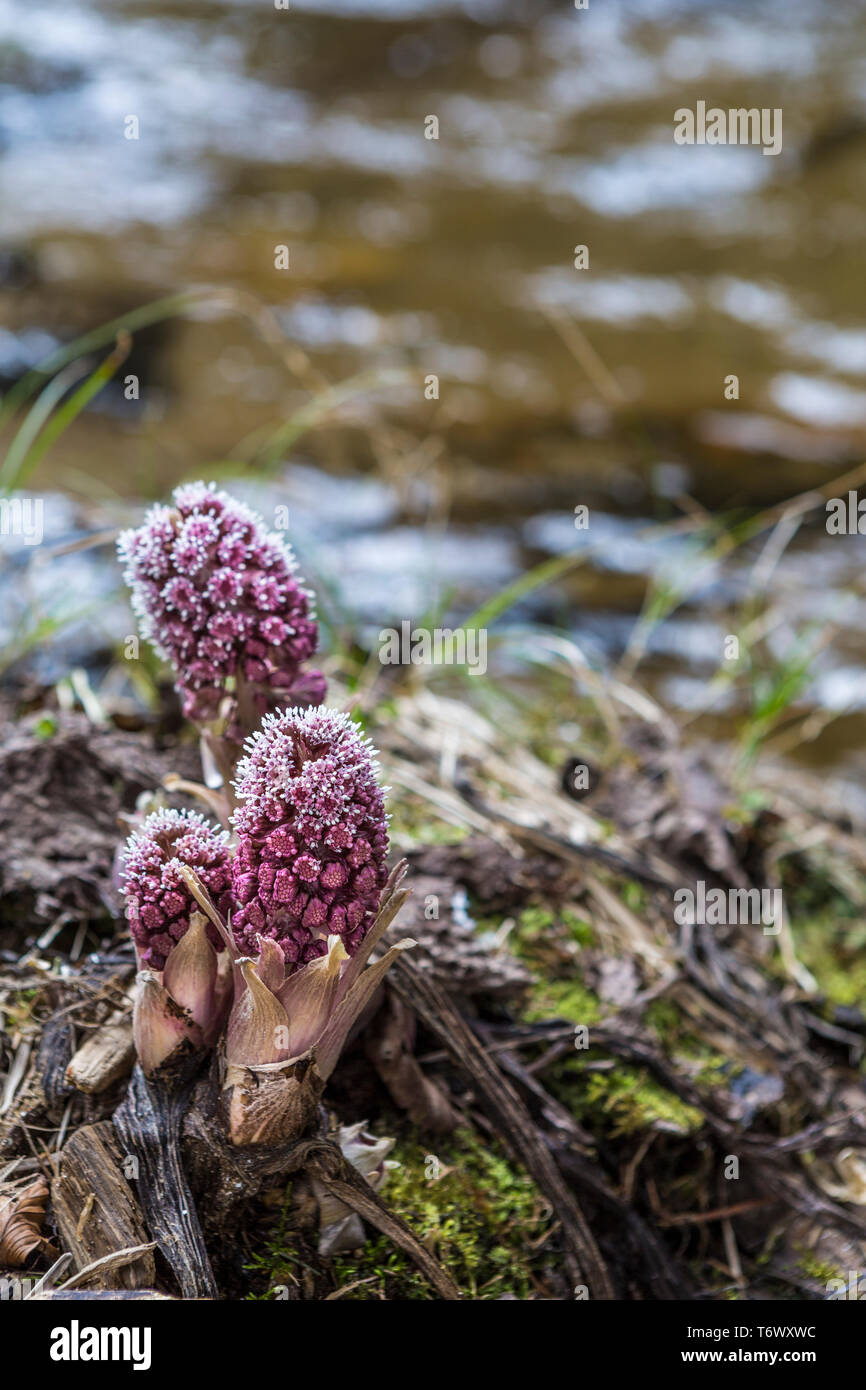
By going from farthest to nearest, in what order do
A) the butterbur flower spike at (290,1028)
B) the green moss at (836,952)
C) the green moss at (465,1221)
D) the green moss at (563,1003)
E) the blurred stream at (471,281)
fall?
the blurred stream at (471,281) → the green moss at (836,952) → the green moss at (563,1003) → the green moss at (465,1221) → the butterbur flower spike at (290,1028)

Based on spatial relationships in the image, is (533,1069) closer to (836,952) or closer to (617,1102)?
(617,1102)

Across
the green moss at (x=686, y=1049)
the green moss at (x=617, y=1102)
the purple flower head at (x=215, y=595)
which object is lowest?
the green moss at (x=617, y=1102)

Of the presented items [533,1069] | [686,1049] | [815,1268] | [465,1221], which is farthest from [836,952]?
[465,1221]

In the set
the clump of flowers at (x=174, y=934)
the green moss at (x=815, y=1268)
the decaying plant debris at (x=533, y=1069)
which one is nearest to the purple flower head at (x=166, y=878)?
the clump of flowers at (x=174, y=934)

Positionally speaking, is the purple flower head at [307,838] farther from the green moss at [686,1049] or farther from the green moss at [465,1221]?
the green moss at [686,1049]

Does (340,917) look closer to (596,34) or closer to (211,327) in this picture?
(211,327)

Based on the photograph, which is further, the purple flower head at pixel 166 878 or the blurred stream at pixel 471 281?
the blurred stream at pixel 471 281
